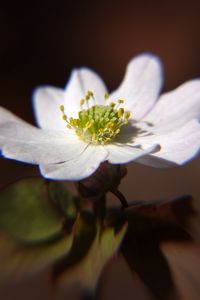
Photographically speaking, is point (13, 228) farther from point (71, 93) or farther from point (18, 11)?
point (18, 11)

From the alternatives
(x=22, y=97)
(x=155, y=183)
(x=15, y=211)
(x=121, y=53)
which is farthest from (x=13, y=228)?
(x=121, y=53)

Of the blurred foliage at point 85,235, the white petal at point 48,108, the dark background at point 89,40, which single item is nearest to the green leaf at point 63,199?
the blurred foliage at point 85,235

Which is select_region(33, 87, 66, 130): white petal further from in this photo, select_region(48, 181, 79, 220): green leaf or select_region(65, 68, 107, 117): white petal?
select_region(48, 181, 79, 220): green leaf

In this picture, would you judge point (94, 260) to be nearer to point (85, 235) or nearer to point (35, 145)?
point (85, 235)

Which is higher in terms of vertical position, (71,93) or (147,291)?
(71,93)

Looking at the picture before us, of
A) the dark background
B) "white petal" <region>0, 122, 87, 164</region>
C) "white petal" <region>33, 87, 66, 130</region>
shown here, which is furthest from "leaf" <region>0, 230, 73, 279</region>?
the dark background


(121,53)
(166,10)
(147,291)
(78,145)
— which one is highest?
(166,10)
